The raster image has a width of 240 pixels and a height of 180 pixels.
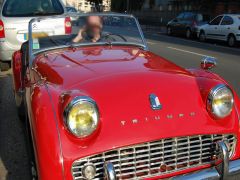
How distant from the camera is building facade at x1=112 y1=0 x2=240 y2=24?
31.5 m

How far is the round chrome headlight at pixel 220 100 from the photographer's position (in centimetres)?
301

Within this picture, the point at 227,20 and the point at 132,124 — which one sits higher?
the point at 132,124

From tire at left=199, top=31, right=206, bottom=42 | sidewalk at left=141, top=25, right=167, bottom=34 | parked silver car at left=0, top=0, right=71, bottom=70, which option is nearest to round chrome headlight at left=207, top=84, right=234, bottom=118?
parked silver car at left=0, top=0, right=71, bottom=70

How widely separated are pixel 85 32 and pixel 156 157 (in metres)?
2.09

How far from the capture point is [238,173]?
2.90 meters

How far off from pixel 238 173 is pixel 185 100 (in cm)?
65

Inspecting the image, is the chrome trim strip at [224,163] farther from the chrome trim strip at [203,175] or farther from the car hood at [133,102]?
the car hood at [133,102]

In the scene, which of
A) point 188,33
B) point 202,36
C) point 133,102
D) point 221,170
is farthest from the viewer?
point 188,33

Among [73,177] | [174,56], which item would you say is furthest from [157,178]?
[174,56]

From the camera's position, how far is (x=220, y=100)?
303 cm

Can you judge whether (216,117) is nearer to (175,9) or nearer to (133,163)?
(133,163)

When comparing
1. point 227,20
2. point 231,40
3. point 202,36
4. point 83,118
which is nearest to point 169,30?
point 202,36

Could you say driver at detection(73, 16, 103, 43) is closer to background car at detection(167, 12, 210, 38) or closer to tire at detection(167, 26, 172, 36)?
background car at detection(167, 12, 210, 38)

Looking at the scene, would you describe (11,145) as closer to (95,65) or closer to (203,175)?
(95,65)
